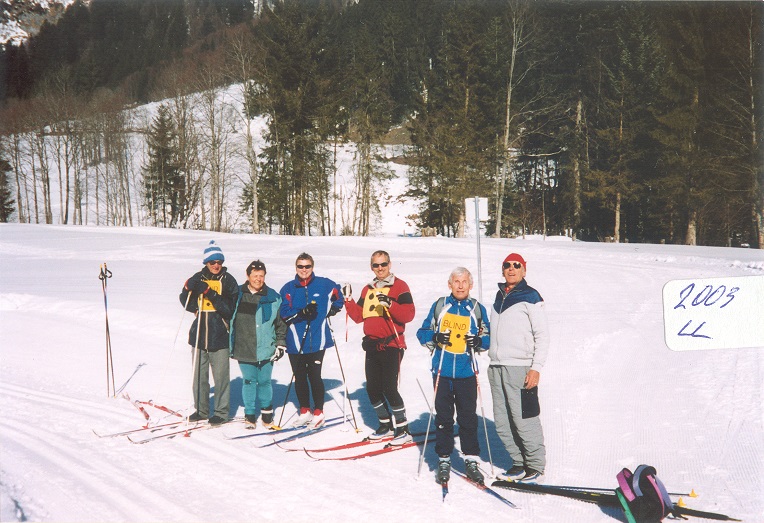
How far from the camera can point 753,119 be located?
20703mm

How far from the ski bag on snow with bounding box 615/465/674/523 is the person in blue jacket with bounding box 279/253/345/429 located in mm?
3093

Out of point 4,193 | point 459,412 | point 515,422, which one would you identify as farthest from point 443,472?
point 4,193

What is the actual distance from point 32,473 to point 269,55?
3083cm

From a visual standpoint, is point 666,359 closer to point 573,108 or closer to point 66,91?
point 573,108

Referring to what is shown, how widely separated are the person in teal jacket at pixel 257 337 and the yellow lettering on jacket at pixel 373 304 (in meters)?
0.94

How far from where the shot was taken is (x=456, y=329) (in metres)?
4.91

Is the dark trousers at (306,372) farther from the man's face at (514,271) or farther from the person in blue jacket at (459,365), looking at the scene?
the man's face at (514,271)

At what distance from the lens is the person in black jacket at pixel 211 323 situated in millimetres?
6086

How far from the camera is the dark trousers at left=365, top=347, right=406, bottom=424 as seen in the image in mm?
5723

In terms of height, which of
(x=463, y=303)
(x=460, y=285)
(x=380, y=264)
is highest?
(x=380, y=264)

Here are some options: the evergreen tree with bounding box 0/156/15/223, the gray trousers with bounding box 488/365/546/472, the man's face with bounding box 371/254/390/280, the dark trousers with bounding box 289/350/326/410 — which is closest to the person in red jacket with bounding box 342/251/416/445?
the man's face with bounding box 371/254/390/280

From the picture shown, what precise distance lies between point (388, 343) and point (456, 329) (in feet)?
3.20

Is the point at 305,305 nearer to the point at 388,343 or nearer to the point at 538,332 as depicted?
the point at 388,343

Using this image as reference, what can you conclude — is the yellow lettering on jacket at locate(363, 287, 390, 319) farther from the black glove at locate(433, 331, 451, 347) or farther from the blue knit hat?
the blue knit hat
